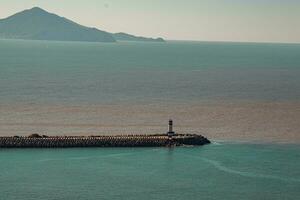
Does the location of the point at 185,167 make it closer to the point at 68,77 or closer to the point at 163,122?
the point at 163,122

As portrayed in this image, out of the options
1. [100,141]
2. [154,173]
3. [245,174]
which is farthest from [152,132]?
[245,174]

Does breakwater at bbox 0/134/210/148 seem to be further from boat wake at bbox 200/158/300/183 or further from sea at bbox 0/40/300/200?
boat wake at bbox 200/158/300/183

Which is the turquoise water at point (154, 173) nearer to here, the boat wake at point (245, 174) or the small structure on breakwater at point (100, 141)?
the boat wake at point (245, 174)

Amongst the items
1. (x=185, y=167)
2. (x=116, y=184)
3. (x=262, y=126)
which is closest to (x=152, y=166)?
(x=185, y=167)

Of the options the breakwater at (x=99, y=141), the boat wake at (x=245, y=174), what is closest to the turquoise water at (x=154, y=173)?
the boat wake at (x=245, y=174)

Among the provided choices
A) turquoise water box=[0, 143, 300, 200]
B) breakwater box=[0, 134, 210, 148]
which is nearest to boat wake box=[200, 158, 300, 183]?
turquoise water box=[0, 143, 300, 200]
